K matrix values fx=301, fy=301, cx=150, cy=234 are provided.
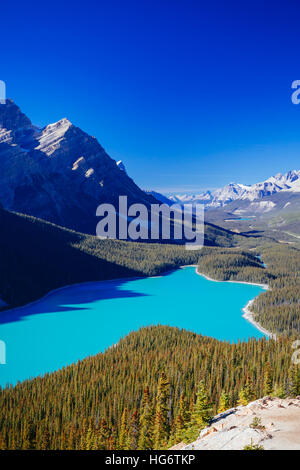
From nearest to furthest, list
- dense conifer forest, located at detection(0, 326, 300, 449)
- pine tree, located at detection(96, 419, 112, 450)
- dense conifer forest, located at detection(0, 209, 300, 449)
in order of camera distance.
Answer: pine tree, located at detection(96, 419, 112, 450) < dense conifer forest, located at detection(0, 326, 300, 449) < dense conifer forest, located at detection(0, 209, 300, 449)

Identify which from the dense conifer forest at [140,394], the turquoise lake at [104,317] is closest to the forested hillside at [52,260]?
the turquoise lake at [104,317]

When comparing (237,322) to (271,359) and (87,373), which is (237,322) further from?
(87,373)

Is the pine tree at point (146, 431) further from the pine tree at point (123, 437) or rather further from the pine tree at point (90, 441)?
the pine tree at point (90, 441)

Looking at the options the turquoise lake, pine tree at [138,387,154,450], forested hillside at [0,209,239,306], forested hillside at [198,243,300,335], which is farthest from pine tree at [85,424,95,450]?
forested hillside at [0,209,239,306]

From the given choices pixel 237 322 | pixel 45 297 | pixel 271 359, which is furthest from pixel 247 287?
pixel 271 359

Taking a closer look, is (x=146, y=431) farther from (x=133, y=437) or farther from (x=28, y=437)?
(x=28, y=437)

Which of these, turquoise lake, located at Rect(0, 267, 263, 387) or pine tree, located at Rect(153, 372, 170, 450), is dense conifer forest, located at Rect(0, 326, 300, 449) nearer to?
pine tree, located at Rect(153, 372, 170, 450)
